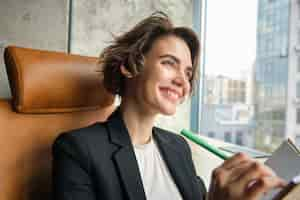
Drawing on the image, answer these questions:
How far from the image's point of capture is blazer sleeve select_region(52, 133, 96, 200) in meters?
0.94

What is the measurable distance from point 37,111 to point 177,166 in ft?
1.68

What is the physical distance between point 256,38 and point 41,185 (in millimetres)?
1277

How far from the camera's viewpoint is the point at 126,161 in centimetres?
105

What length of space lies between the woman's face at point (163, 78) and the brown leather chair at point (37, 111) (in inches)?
8.5

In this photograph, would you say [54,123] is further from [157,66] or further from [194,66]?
[194,66]

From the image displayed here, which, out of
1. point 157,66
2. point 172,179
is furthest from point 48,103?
point 172,179

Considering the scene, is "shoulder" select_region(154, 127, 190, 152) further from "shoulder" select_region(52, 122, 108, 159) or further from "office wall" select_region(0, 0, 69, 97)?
"office wall" select_region(0, 0, 69, 97)

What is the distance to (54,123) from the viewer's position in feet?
3.94

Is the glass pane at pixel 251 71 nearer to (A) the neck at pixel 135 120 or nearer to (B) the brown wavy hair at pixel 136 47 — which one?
(B) the brown wavy hair at pixel 136 47

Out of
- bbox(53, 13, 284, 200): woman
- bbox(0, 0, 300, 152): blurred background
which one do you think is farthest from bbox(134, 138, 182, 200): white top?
bbox(0, 0, 300, 152): blurred background

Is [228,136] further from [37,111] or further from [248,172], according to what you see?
[248,172]

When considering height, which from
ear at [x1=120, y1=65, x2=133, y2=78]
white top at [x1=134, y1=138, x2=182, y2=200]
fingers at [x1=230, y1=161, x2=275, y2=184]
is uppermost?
ear at [x1=120, y1=65, x2=133, y2=78]

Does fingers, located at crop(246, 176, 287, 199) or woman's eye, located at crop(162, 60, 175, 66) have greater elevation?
woman's eye, located at crop(162, 60, 175, 66)

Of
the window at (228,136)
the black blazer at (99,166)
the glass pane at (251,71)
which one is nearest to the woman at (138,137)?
the black blazer at (99,166)
